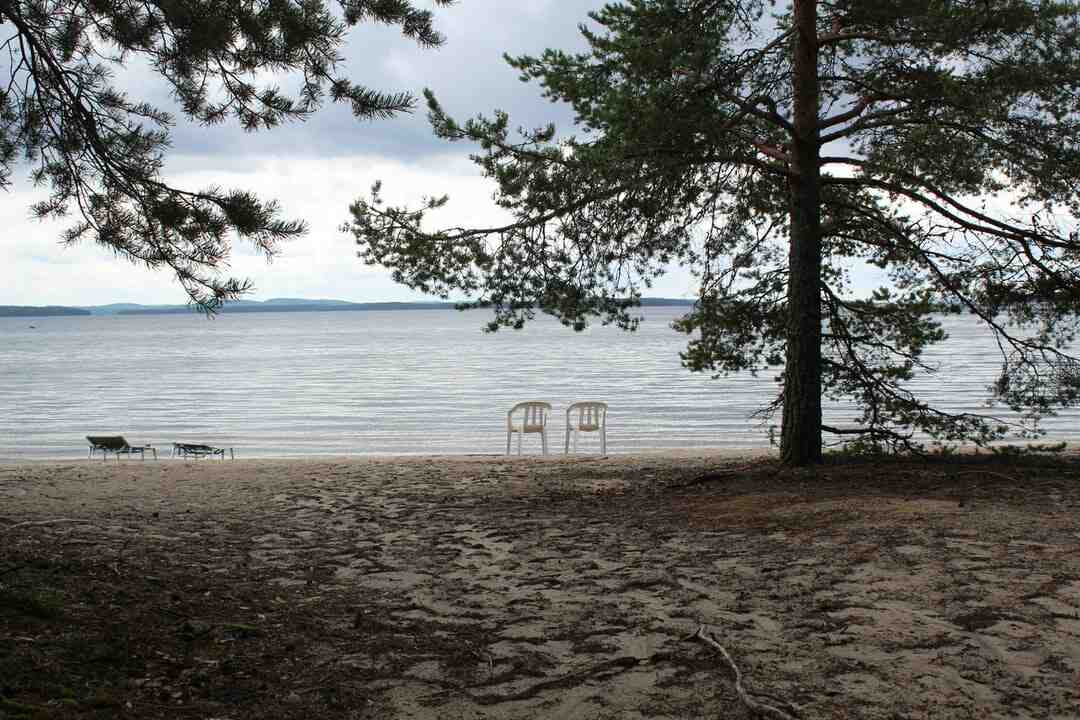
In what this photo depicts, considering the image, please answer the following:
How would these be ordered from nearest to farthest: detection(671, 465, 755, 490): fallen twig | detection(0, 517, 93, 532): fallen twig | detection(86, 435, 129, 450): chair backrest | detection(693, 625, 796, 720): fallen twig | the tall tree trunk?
detection(693, 625, 796, 720): fallen twig < detection(0, 517, 93, 532): fallen twig < the tall tree trunk < detection(671, 465, 755, 490): fallen twig < detection(86, 435, 129, 450): chair backrest

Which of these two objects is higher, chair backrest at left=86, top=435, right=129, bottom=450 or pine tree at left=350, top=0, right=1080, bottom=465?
pine tree at left=350, top=0, right=1080, bottom=465

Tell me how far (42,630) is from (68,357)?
72.0 m

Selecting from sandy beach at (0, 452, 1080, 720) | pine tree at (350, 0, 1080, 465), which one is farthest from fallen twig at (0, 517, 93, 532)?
pine tree at (350, 0, 1080, 465)

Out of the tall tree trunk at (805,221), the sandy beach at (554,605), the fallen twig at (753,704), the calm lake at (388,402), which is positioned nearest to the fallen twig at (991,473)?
the sandy beach at (554,605)

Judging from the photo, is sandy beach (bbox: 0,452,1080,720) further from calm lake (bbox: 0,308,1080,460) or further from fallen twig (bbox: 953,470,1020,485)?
calm lake (bbox: 0,308,1080,460)

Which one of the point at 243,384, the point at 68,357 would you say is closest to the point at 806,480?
the point at 243,384

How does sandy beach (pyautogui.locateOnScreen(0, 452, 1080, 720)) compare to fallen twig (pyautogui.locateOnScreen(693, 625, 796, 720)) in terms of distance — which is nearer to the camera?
fallen twig (pyautogui.locateOnScreen(693, 625, 796, 720))

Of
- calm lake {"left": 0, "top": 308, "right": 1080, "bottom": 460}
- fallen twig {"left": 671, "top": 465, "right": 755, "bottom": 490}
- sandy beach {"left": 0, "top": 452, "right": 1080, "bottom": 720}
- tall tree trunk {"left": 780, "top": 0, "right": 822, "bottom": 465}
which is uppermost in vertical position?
tall tree trunk {"left": 780, "top": 0, "right": 822, "bottom": 465}

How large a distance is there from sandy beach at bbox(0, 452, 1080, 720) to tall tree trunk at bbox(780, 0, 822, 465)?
1.34m

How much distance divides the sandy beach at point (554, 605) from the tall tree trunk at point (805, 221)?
1337mm

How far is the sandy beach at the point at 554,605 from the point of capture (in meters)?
3.22

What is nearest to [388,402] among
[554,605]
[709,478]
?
[709,478]

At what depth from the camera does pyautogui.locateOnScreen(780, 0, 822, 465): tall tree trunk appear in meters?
8.44

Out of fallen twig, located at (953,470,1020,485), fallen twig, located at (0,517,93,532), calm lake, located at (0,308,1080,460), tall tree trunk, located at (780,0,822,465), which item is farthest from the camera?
calm lake, located at (0,308,1080,460)
